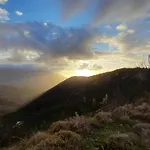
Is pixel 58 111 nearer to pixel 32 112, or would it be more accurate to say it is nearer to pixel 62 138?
pixel 32 112

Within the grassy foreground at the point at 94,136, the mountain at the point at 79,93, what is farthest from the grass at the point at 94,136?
the mountain at the point at 79,93

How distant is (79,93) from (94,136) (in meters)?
148

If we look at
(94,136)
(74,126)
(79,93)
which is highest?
(79,93)

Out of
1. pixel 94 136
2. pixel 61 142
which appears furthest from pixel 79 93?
pixel 61 142

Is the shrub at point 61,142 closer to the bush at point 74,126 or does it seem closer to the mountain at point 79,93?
the bush at point 74,126

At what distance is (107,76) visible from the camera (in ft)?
545

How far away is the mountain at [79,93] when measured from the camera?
133500 millimetres

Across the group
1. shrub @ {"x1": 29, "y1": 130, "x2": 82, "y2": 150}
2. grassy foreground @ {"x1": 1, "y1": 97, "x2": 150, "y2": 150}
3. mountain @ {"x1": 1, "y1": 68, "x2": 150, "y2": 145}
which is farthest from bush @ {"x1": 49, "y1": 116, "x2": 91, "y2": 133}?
mountain @ {"x1": 1, "y1": 68, "x2": 150, "y2": 145}

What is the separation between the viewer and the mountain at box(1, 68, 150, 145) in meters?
134

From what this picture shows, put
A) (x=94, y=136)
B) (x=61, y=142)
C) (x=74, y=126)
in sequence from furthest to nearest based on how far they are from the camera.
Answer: (x=74, y=126), (x=94, y=136), (x=61, y=142)

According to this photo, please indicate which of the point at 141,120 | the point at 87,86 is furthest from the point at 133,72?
the point at 141,120

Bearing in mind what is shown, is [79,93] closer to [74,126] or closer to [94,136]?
[74,126]

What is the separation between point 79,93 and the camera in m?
160

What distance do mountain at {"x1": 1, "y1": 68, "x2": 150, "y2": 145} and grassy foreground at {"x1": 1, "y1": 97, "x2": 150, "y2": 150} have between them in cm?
11073
